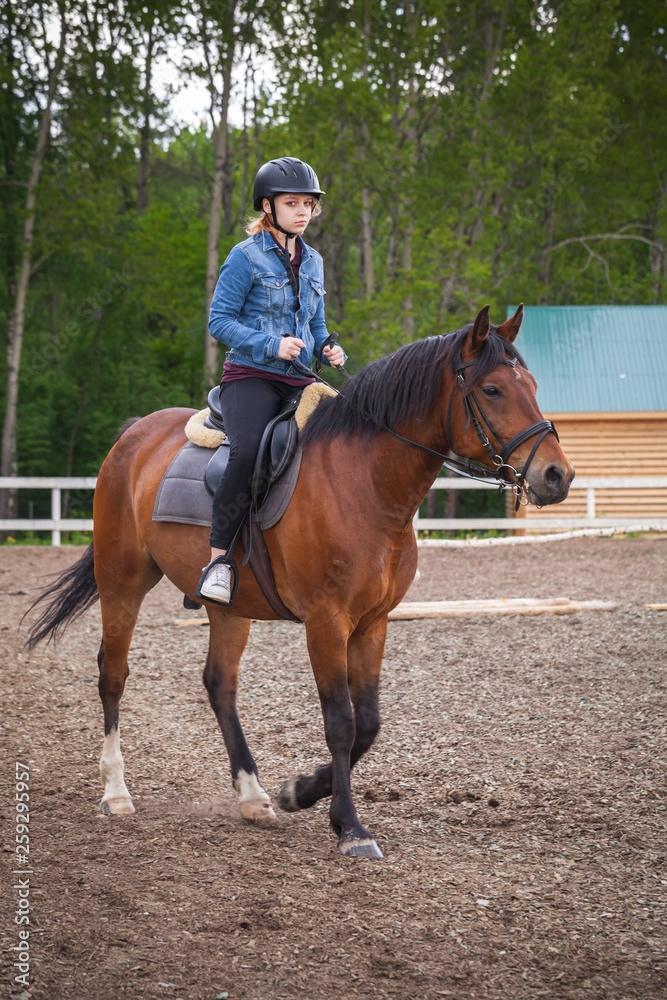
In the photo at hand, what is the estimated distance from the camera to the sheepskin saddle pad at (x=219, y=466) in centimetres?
407

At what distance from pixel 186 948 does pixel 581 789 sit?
2.48 m

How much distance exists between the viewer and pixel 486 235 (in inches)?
916

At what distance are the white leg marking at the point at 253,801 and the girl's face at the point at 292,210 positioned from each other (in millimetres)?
2906

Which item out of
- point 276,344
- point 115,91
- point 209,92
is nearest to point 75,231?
point 115,91

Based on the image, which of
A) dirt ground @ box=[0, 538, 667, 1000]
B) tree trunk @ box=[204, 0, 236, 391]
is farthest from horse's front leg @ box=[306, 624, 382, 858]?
tree trunk @ box=[204, 0, 236, 391]

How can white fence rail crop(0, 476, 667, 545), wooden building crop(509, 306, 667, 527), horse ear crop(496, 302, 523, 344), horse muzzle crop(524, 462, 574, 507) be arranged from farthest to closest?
wooden building crop(509, 306, 667, 527) → white fence rail crop(0, 476, 667, 545) → horse ear crop(496, 302, 523, 344) → horse muzzle crop(524, 462, 574, 507)

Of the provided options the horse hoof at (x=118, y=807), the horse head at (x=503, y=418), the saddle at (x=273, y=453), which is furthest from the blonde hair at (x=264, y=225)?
the horse hoof at (x=118, y=807)

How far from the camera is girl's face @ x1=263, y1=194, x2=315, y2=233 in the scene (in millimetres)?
4113

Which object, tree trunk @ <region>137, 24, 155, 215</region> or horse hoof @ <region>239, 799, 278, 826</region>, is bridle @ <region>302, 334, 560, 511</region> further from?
tree trunk @ <region>137, 24, 155, 215</region>

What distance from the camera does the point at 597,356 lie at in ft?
71.5

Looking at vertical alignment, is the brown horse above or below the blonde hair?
below

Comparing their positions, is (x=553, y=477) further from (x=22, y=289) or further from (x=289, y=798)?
(x=22, y=289)

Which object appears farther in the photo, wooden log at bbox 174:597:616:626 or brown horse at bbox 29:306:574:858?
wooden log at bbox 174:597:616:626

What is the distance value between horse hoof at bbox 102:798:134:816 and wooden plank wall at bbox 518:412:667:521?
55.2ft
